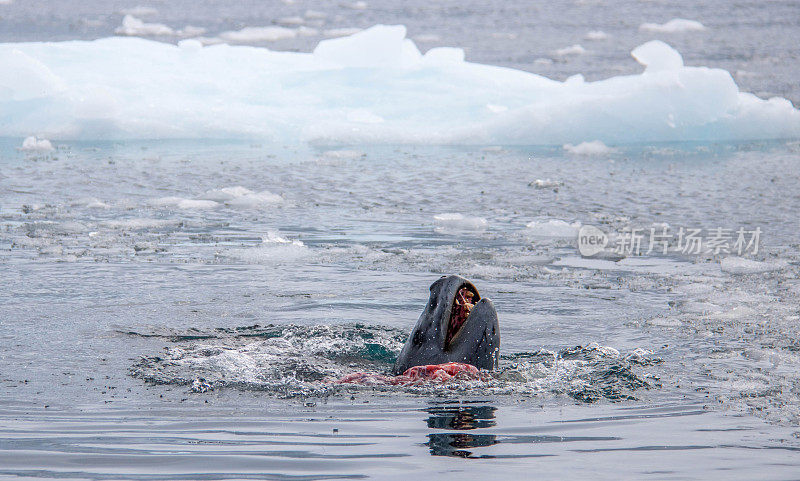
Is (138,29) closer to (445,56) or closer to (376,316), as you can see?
(445,56)

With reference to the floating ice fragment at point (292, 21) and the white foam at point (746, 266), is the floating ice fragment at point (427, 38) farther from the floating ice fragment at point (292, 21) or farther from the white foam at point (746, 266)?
the white foam at point (746, 266)

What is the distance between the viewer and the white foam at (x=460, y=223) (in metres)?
11.0

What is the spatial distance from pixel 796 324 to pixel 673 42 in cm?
2491

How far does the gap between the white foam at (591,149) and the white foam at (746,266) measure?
884 centimetres

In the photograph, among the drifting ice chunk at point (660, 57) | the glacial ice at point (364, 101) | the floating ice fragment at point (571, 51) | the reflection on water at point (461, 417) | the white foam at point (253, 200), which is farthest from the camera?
the floating ice fragment at point (571, 51)

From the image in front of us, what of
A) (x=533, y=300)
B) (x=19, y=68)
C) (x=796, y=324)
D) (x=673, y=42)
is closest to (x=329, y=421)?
(x=533, y=300)

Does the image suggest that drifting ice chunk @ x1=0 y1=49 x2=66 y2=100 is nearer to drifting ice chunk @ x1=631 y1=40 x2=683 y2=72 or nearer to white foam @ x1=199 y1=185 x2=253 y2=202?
white foam @ x1=199 y1=185 x2=253 y2=202

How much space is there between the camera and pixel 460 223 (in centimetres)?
1106

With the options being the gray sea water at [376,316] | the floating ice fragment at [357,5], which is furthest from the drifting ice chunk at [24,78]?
the floating ice fragment at [357,5]

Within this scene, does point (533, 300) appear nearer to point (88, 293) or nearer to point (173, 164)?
point (88, 293)

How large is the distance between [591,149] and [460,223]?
7.48 meters

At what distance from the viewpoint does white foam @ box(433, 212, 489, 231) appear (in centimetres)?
1100

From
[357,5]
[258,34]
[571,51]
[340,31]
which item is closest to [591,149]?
[571,51]

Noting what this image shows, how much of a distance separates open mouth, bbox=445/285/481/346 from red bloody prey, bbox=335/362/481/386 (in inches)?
7.3
